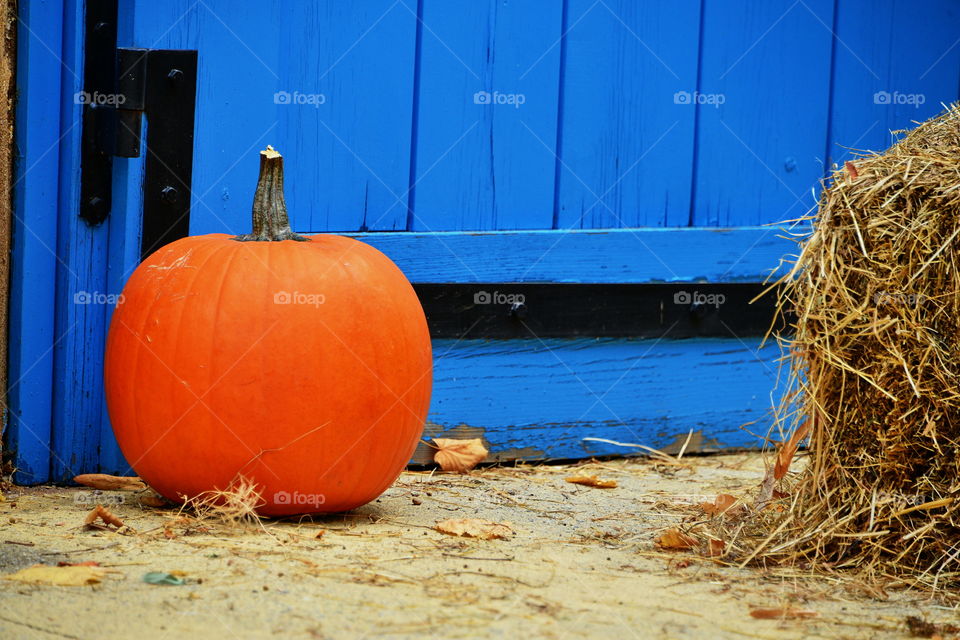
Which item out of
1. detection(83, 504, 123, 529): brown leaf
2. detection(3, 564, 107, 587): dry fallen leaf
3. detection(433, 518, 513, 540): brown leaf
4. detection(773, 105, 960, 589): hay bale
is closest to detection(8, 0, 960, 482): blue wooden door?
detection(83, 504, 123, 529): brown leaf

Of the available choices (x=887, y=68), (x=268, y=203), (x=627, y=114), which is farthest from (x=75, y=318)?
(x=887, y=68)

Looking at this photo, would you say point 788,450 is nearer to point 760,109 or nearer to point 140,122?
point 760,109

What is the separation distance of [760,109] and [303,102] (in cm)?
166

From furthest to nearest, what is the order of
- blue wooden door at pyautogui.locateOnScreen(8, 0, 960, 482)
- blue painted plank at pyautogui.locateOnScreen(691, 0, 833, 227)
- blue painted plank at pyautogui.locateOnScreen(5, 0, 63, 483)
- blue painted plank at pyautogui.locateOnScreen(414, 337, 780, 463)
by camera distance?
blue painted plank at pyautogui.locateOnScreen(691, 0, 833, 227) < blue painted plank at pyautogui.locateOnScreen(414, 337, 780, 463) < blue wooden door at pyautogui.locateOnScreen(8, 0, 960, 482) < blue painted plank at pyautogui.locateOnScreen(5, 0, 63, 483)

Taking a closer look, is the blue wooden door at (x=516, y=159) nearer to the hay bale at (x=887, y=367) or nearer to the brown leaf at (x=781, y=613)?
the hay bale at (x=887, y=367)

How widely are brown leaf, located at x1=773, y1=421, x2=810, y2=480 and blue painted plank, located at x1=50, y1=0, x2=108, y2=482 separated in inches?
72.7

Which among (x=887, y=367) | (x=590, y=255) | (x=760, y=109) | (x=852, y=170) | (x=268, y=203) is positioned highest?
(x=760, y=109)

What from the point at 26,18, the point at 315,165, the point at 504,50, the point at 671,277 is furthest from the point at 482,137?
the point at 26,18

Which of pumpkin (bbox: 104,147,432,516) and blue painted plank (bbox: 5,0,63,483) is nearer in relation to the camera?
pumpkin (bbox: 104,147,432,516)

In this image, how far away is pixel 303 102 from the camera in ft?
10.7

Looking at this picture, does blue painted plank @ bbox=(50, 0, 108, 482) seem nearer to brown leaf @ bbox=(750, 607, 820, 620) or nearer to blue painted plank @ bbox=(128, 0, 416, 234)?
blue painted plank @ bbox=(128, 0, 416, 234)

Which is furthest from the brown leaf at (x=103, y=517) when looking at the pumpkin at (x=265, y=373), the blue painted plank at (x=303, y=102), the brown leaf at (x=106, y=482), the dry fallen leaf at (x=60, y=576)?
the blue painted plank at (x=303, y=102)

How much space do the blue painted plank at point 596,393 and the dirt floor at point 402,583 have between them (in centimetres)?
59

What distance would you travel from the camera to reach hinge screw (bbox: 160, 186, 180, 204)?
307 cm
